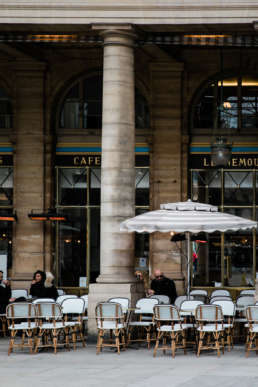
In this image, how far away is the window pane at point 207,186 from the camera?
2309cm

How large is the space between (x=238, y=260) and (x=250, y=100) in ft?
15.2

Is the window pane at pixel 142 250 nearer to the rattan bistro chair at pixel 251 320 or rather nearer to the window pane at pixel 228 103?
the window pane at pixel 228 103

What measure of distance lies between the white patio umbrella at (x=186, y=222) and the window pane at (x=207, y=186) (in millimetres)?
6888

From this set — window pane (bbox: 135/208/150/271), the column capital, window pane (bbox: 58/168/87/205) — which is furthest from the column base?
window pane (bbox: 58/168/87/205)

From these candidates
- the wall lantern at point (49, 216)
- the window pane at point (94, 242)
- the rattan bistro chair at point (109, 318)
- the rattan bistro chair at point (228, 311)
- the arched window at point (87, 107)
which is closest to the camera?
the rattan bistro chair at point (109, 318)

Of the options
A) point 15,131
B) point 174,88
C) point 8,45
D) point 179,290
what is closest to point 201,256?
point 179,290

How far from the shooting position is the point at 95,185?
2350 cm

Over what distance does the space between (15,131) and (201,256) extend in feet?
21.3

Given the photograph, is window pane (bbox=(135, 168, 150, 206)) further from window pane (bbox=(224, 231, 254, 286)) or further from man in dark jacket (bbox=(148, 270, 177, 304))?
man in dark jacket (bbox=(148, 270, 177, 304))

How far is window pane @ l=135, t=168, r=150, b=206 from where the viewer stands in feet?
76.4

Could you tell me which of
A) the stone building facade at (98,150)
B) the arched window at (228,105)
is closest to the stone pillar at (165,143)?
the stone building facade at (98,150)

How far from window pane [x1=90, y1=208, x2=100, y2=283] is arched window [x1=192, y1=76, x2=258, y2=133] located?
3.85m

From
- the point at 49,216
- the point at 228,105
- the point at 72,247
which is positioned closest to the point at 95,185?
the point at 49,216

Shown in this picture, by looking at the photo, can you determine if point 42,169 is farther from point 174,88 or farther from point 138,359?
point 138,359
